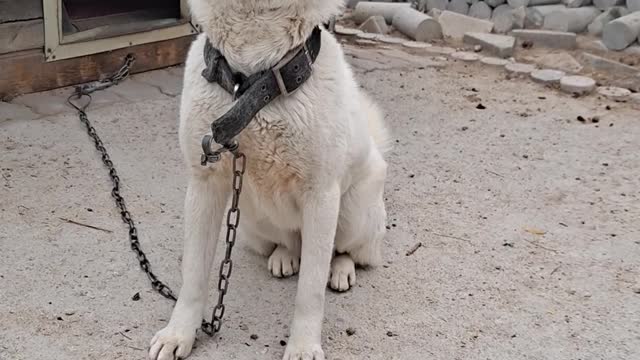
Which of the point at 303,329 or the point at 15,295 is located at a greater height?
the point at 303,329

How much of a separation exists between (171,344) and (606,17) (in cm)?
483

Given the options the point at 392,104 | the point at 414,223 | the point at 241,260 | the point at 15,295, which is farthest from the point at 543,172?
the point at 15,295

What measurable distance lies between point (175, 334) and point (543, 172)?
222cm

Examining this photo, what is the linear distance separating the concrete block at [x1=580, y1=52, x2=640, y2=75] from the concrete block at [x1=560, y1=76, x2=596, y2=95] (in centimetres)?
33

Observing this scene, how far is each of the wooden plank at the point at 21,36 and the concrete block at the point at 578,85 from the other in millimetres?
3231

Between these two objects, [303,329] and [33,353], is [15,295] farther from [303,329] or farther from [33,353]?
[303,329]

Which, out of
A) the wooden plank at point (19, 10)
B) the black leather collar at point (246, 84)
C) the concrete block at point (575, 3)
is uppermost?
the black leather collar at point (246, 84)

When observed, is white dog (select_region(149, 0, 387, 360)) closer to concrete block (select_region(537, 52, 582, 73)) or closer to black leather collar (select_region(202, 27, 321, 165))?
black leather collar (select_region(202, 27, 321, 165))

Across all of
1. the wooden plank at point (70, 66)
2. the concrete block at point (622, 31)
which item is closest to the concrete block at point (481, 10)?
the concrete block at point (622, 31)

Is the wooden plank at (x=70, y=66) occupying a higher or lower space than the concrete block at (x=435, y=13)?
lower

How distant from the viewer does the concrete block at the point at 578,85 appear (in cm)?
504

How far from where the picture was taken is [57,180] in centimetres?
363

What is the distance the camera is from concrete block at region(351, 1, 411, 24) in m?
6.70

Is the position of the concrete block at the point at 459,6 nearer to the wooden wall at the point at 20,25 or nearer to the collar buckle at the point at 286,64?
the wooden wall at the point at 20,25
